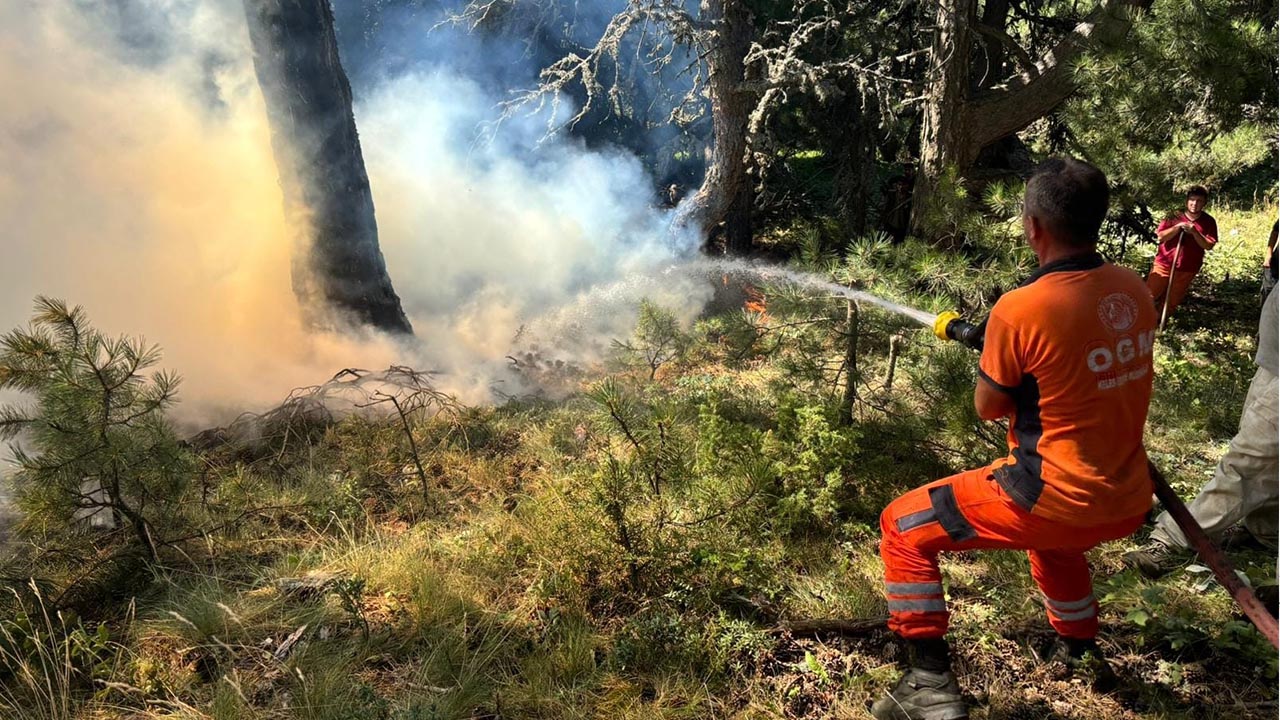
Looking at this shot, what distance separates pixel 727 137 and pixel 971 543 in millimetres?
5943

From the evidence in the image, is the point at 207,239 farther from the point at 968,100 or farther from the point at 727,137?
the point at 968,100

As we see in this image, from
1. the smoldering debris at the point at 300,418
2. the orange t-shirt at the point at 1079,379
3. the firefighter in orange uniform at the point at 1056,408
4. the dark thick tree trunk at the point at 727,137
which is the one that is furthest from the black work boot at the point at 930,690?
the dark thick tree trunk at the point at 727,137

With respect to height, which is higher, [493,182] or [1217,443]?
[493,182]

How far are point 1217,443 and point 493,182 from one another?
8995mm

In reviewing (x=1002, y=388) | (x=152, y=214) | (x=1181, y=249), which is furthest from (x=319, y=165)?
(x=1181, y=249)

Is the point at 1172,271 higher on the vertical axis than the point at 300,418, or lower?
higher

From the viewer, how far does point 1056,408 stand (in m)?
1.87

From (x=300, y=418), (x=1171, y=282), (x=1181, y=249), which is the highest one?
(x=1181, y=249)

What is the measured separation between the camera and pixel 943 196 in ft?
12.6

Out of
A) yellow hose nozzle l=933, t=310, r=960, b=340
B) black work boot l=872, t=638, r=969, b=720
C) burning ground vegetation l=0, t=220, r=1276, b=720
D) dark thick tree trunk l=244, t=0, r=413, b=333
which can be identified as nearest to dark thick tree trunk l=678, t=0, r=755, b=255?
dark thick tree trunk l=244, t=0, r=413, b=333

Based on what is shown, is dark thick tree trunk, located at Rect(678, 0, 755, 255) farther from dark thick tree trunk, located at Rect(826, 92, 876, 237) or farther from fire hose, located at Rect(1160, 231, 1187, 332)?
fire hose, located at Rect(1160, 231, 1187, 332)

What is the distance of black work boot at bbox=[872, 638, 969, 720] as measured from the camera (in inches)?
83.2

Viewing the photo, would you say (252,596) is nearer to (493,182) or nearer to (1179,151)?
(1179,151)

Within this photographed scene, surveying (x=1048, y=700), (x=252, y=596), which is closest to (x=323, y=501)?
(x=252, y=596)
